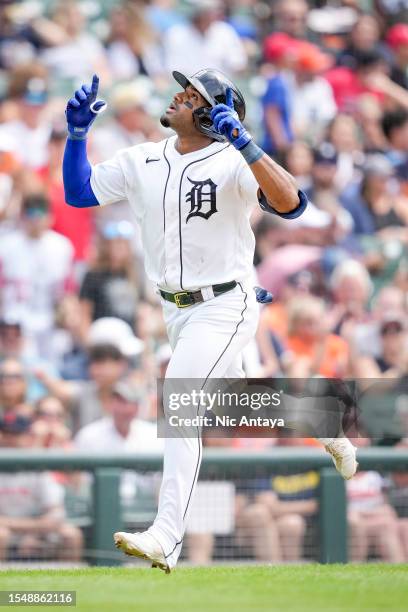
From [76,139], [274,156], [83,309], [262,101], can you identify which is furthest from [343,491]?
[262,101]

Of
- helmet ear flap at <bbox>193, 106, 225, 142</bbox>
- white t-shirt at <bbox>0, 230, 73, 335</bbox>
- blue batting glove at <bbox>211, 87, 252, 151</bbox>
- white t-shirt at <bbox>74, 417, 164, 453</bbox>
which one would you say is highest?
white t-shirt at <bbox>0, 230, 73, 335</bbox>

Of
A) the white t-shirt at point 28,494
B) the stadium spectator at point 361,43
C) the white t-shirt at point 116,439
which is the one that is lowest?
the white t-shirt at point 28,494

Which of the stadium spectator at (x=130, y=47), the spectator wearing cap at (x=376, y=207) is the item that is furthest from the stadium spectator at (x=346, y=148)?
the stadium spectator at (x=130, y=47)

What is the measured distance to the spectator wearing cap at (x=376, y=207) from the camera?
10.9 m

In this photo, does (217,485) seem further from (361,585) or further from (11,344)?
(361,585)

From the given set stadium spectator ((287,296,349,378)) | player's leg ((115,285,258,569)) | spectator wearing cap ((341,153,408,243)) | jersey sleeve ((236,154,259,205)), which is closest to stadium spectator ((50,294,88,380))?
stadium spectator ((287,296,349,378))

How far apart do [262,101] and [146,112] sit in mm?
1152

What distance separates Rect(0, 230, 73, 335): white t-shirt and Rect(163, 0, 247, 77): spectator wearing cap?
298cm

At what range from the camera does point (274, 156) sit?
11.2m

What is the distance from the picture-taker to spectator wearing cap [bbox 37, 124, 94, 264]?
389 inches

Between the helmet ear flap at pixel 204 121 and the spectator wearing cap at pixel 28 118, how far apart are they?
16.1 ft

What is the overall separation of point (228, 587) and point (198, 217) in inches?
57.3

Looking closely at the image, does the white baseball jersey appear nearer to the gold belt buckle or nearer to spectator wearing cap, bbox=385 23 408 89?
the gold belt buckle

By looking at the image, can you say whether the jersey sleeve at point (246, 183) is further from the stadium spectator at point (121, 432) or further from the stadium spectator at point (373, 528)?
the stadium spectator at point (373, 528)
